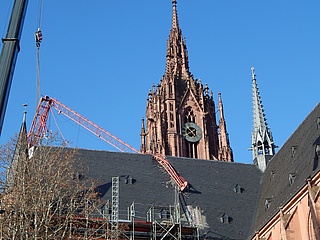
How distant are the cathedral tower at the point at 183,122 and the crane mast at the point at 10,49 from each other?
38.2 metres

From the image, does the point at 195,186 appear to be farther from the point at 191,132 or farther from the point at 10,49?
the point at 10,49

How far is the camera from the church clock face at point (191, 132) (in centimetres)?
5552

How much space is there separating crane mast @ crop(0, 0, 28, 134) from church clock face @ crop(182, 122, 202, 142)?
135 ft

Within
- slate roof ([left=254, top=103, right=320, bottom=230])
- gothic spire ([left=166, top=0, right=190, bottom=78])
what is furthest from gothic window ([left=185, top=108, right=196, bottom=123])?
slate roof ([left=254, top=103, right=320, bottom=230])

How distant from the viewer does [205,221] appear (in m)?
32.4

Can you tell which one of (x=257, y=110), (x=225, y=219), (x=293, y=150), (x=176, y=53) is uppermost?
(x=176, y=53)

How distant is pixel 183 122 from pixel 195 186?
70.9 ft

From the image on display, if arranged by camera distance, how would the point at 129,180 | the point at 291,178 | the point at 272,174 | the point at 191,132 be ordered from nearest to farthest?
the point at 291,178 → the point at 129,180 → the point at 272,174 → the point at 191,132

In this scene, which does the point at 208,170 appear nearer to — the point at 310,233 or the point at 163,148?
the point at 310,233

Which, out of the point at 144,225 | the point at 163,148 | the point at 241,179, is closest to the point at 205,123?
the point at 163,148

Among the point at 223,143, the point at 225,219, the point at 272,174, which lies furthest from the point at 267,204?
the point at 223,143

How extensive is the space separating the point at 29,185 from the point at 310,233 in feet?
39.6

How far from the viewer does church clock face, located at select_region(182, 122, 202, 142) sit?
55.5 meters

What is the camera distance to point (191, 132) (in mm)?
56156
